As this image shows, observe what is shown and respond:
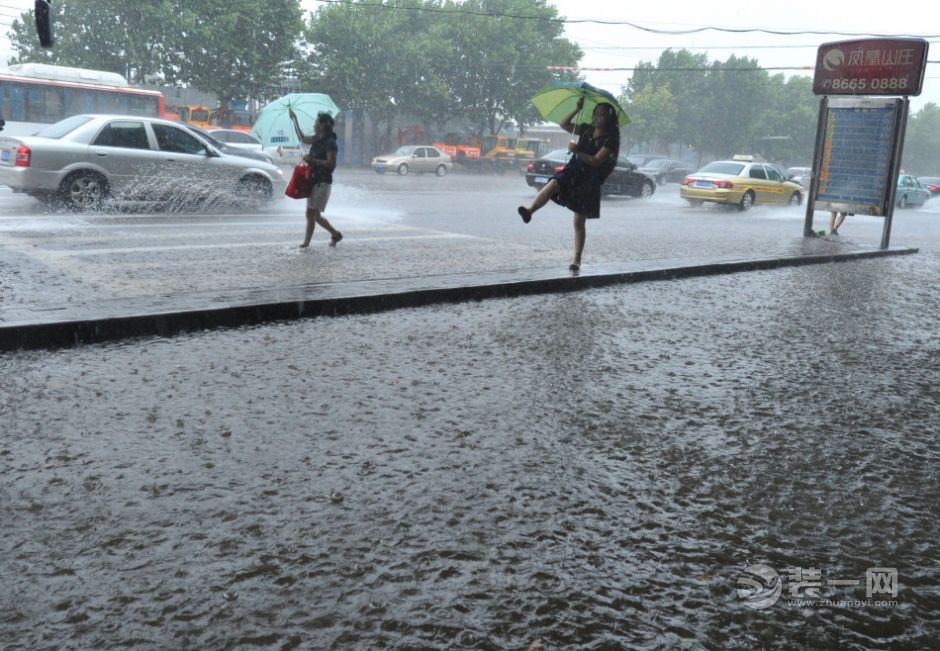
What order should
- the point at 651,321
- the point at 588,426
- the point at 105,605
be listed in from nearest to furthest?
the point at 105,605
the point at 588,426
the point at 651,321

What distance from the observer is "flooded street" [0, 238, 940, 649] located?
90.1 inches

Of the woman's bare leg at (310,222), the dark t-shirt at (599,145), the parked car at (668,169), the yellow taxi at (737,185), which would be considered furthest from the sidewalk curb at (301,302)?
the parked car at (668,169)

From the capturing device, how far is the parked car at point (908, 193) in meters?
32.3

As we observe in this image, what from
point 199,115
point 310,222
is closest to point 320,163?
point 310,222

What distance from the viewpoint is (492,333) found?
5938mm

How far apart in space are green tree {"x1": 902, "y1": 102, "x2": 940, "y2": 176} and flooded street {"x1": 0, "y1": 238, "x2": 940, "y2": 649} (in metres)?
111

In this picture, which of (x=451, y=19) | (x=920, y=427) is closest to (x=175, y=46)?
(x=451, y=19)

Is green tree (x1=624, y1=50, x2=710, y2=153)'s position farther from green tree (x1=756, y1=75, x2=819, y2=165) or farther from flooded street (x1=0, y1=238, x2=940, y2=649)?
flooded street (x1=0, y1=238, x2=940, y2=649)

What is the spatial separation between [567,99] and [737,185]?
1494 cm

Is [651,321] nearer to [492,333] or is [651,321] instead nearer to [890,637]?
[492,333]

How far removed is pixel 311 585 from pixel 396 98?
4887 cm

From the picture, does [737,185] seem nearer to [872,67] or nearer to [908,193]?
[872,67]

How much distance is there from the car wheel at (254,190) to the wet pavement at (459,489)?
31.2 feet

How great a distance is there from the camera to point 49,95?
24266 mm
